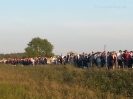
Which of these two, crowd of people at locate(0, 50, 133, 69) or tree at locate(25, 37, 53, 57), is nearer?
crowd of people at locate(0, 50, 133, 69)

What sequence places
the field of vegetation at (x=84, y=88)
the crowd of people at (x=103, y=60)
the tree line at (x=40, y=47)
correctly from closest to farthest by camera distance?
the field of vegetation at (x=84, y=88)
the crowd of people at (x=103, y=60)
the tree line at (x=40, y=47)

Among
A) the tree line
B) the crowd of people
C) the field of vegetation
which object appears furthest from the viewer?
the tree line

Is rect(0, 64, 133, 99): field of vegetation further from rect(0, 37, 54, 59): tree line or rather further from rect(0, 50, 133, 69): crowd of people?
rect(0, 37, 54, 59): tree line

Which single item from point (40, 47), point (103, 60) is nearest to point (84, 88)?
point (103, 60)

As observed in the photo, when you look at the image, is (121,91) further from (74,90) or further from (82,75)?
(82,75)

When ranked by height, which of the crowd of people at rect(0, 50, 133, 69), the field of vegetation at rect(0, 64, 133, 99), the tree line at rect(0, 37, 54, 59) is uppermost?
the tree line at rect(0, 37, 54, 59)

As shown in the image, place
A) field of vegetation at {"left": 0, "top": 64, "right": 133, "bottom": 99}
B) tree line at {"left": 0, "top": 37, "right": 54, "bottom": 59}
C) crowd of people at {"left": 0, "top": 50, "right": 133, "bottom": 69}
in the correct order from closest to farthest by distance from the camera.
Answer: field of vegetation at {"left": 0, "top": 64, "right": 133, "bottom": 99} → crowd of people at {"left": 0, "top": 50, "right": 133, "bottom": 69} → tree line at {"left": 0, "top": 37, "right": 54, "bottom": 59}

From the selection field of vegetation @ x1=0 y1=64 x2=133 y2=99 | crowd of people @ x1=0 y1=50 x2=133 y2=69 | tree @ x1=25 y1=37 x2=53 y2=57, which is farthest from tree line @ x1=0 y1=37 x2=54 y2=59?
field of vegetation @ x1=0 y1=64 x2=133 y2=99

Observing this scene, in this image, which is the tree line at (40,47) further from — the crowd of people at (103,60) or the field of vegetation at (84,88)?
the field of vegetation at (84,88)

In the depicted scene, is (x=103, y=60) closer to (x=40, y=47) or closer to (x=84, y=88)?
(x=84, y=88)

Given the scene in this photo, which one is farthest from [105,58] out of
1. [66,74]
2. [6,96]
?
[6,96]

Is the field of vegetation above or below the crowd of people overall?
below

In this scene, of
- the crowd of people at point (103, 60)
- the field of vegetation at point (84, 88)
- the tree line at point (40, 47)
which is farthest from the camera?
the tree line at point (40, 47)

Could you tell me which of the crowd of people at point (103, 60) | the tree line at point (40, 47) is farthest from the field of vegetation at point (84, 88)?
the tree line at point (40, 47)
